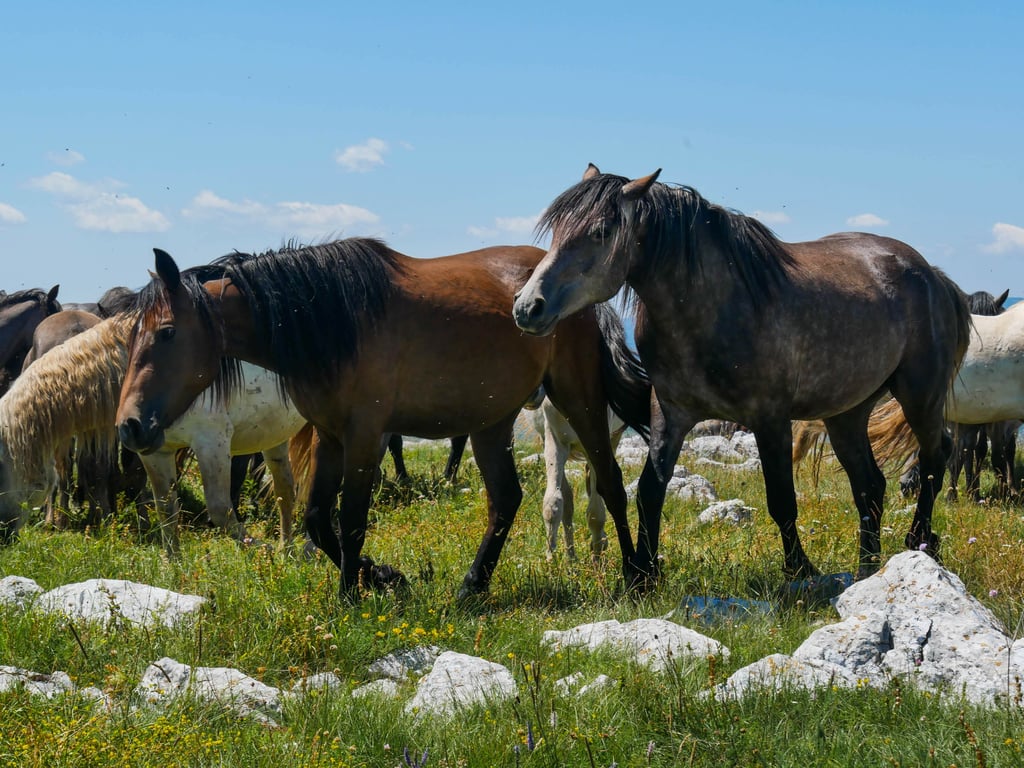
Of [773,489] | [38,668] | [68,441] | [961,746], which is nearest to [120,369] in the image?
[68,441]

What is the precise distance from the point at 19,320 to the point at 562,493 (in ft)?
32.0

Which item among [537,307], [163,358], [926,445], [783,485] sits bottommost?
[783,485]

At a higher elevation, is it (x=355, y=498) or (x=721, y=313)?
(x=721, y=313)

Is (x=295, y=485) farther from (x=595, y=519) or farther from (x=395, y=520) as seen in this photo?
(x=595, y=519)

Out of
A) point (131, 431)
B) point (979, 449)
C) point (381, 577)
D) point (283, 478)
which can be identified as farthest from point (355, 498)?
point (979, 449)

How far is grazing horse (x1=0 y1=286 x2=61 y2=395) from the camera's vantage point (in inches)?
576

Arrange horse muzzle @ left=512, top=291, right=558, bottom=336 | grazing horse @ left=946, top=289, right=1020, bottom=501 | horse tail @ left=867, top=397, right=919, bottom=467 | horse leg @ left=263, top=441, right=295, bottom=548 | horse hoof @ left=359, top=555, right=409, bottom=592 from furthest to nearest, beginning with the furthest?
1. grazing horse @ left=946, top=289, right=1020, bottom=501
2. horse tail @ left=867, top=397, right=919, bottom=467
3. horse leg @ left=263, top=441, right=295, bottom=548
4. horse hoof @ left=359, top=555, right=409, bottom=592
5. horse muzzle @ left=512, top=291, right=558, bottom=336

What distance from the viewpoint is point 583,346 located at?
259 inches

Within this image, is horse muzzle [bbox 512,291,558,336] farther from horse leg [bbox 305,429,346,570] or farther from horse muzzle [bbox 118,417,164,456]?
horse muzzle [bbox 118,417,164,456]

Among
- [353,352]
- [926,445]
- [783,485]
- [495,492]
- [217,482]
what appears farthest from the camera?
[217,482]

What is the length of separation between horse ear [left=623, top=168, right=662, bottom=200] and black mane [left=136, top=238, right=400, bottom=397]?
139 centimetres

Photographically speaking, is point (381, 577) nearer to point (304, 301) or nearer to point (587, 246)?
point (304, 301)

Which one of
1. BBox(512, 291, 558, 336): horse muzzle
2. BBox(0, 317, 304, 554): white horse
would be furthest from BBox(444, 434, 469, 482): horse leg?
BBox(512, 291, 558, 336): horse muzzle

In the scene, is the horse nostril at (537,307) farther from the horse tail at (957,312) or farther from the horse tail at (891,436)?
the horse tail at (891,436)
